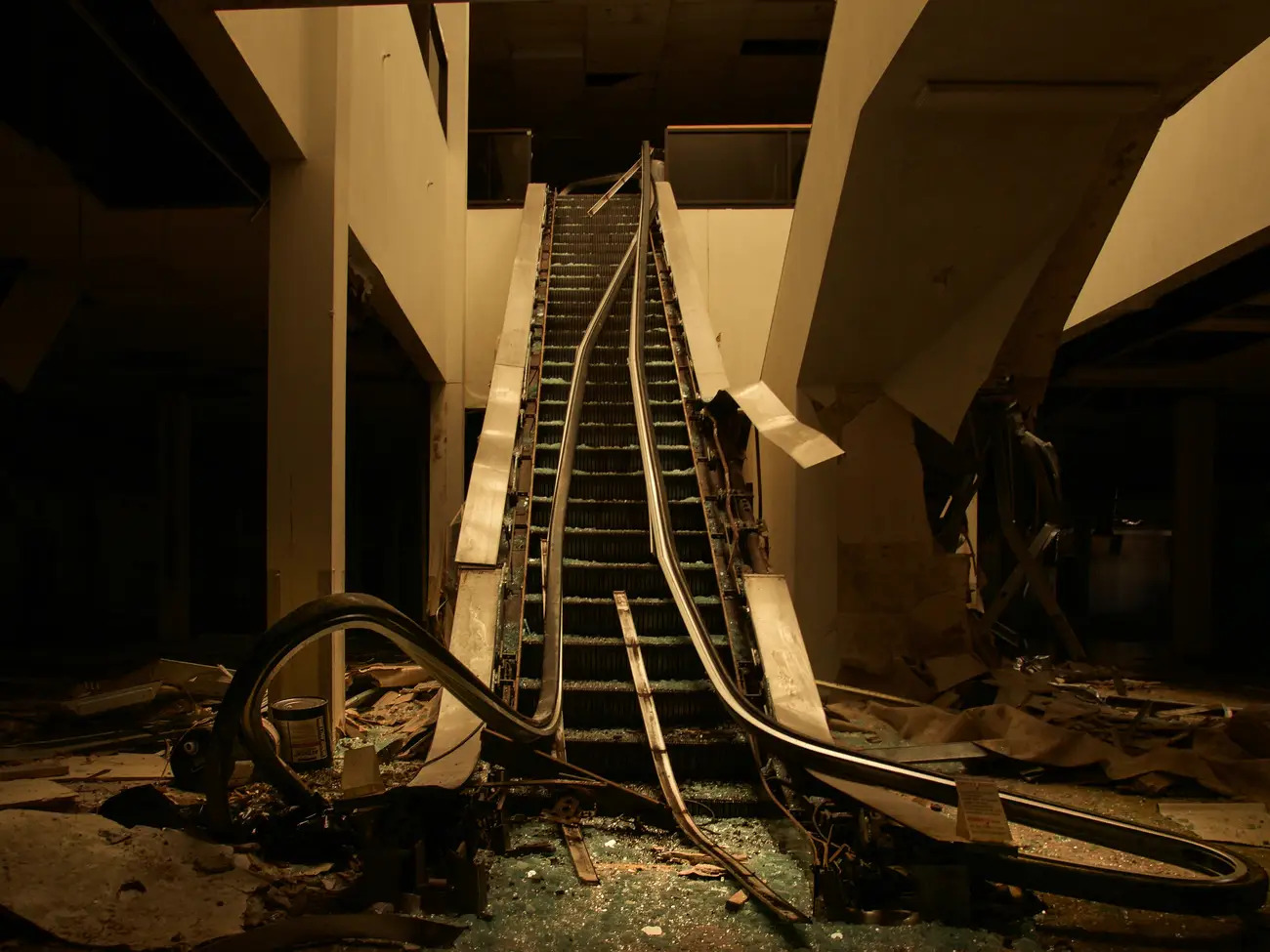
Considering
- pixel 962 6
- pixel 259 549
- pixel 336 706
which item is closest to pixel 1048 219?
pixel 962 6

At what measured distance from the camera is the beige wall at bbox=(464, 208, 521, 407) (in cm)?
947

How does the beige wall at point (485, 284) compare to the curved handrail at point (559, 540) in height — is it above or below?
above

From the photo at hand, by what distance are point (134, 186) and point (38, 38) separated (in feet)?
4.78

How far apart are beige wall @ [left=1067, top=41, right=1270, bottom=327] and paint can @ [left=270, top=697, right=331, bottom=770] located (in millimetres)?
5689

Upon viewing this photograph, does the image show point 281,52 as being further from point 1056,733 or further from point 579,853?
point 1056,733

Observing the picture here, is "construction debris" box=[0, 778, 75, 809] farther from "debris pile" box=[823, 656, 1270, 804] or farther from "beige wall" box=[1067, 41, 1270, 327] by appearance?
"beige wall" box=[1067, 41, 1270, 327]

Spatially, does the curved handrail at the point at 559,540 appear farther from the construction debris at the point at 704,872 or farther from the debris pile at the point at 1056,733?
the debris pile at the point at 1056,733

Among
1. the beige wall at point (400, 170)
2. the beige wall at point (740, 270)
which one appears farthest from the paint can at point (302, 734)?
the beige wall at point (740, 270)

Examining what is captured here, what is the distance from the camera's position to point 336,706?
438 cm

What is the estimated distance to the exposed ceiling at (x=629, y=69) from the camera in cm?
1314

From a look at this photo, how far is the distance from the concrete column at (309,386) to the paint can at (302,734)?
1.65 feet

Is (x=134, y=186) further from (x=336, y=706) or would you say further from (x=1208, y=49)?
(x=1208, y=49)

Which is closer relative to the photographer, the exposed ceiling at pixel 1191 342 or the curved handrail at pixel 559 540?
the curved handrail at pixel 559 540

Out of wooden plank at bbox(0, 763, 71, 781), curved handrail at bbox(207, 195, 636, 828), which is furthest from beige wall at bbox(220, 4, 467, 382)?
wooden plank at bbox(0, 763, 71, 781)
